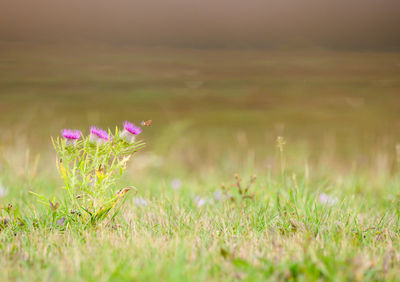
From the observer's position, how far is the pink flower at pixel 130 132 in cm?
195

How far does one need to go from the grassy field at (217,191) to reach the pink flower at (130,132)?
45 cm

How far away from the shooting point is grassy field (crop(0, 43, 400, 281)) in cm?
160

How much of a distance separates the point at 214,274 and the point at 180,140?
217 inches

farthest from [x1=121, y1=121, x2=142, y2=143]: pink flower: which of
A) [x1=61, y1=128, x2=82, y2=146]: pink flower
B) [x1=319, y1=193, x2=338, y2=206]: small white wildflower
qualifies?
[x1=319, y1=193, x2=338, y2=206]: small white wildflower

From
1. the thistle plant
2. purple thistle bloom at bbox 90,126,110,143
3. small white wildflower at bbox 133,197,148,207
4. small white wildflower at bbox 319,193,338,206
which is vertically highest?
purple thistle bloom at bbox 90,126,110,143

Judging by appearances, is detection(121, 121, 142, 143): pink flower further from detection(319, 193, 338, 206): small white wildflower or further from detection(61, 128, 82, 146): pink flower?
detection(319, 193, 338, 206): small white wildflower

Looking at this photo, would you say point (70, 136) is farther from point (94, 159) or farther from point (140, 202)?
point (140, 202)

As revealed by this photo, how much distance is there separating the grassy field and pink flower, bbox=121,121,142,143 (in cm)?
45

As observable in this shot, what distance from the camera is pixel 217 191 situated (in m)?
3.18

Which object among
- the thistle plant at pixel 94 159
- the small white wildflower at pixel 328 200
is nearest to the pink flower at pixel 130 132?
the thistle plant at pixel 94 159

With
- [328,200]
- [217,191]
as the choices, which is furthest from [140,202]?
[328,200]

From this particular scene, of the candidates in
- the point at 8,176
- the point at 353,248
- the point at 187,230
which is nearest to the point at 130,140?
the point at 187,230

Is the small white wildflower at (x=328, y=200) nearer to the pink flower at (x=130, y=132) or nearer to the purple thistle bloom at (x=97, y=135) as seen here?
the pink flower at (x=130, y=132)

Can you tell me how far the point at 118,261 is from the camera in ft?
5.27
